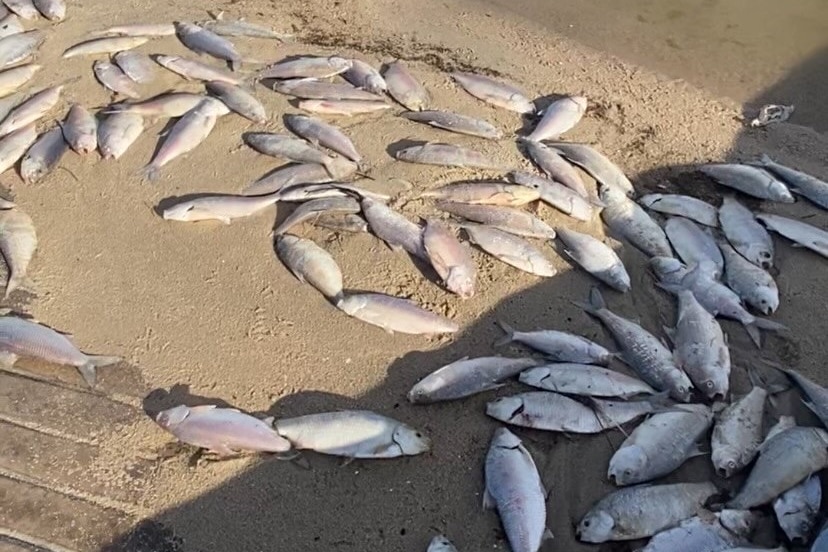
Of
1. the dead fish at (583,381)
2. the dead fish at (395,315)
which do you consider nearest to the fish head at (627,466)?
the dead fish at (583,381)

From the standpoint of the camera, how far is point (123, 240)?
441 centimetres

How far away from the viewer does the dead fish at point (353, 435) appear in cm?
339

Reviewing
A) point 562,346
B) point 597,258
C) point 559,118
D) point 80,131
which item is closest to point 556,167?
point 559,118

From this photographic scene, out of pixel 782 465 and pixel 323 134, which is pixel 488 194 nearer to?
pixel 323 134

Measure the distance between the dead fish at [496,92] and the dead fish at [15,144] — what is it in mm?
2881

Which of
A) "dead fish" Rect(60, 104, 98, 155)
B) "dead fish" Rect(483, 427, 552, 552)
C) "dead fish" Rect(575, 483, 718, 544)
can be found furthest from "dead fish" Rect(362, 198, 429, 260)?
"dead fish" Rect(60, 104, 98, 155)

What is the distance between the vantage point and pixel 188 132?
494 cm

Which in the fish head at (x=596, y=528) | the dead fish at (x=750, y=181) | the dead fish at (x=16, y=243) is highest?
the dead fish at (x=750, y=181)

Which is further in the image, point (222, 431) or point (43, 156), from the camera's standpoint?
point (43, 156)

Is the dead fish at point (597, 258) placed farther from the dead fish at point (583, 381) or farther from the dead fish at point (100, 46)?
the dead fish at point (100, 46)

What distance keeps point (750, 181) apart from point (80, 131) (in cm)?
422

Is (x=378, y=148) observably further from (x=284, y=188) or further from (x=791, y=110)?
(x=791, y=110)

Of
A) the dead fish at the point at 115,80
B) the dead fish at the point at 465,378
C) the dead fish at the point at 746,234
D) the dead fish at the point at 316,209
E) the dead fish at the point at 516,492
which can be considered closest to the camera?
the dead fish at the point at 516,492

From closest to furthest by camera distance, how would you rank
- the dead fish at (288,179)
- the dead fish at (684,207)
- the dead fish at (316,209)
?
the dead fish at (316,209) < the dead fish at (288,179) < the dead fish at (684,207)
